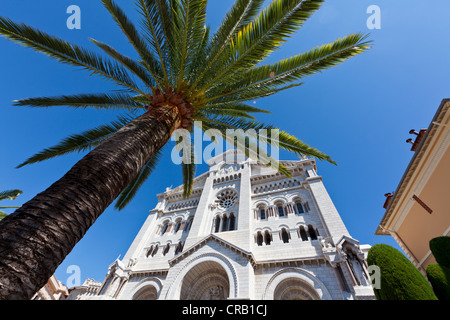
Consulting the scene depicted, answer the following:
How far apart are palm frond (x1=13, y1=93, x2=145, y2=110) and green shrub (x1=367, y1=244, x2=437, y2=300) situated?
7.33m

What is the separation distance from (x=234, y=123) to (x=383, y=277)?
16.6 ft

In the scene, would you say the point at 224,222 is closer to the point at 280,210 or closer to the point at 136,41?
the point at 280,210

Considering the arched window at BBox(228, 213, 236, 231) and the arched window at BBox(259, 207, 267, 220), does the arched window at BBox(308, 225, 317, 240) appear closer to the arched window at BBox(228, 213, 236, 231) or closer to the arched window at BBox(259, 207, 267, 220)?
the arched window at BBox(259, 207, 267, 220)

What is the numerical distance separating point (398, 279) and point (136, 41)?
8.11 m

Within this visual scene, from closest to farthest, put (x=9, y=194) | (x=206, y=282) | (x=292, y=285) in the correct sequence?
(x=9, y=194) < (x=292, y=285) < (x=206, y=282)

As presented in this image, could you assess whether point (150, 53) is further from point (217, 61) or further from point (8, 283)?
point (8, 283)

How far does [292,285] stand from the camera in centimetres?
1190

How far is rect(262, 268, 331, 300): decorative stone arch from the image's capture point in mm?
11301

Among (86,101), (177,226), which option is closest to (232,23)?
(86,101)

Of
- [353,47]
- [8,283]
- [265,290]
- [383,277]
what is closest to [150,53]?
[353,47]

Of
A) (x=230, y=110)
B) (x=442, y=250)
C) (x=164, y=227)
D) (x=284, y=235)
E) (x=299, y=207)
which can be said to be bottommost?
(x=442, y=250)

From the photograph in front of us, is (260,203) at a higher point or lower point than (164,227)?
higher

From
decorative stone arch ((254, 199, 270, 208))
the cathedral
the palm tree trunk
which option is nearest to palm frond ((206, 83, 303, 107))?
the palm tree trunk

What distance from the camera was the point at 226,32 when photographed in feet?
14.8
